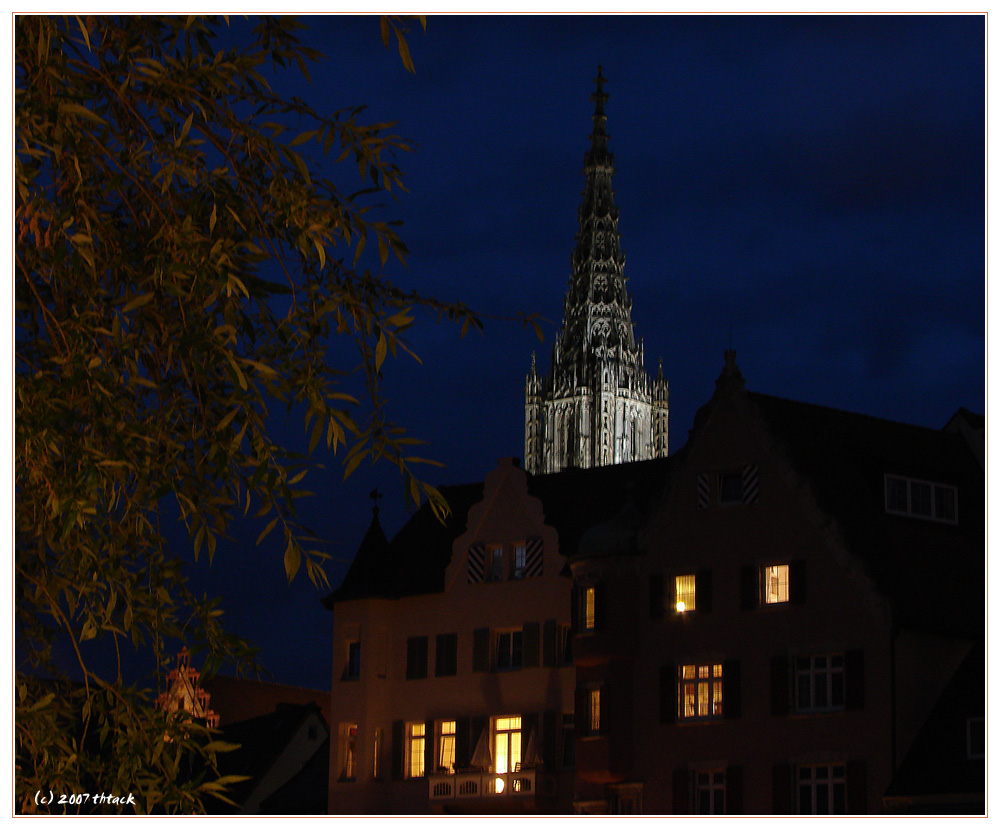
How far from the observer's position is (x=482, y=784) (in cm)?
5059

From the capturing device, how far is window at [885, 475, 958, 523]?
47.7 meters

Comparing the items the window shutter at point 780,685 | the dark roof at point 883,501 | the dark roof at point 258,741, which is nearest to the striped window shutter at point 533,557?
the dark roof at point 883,501

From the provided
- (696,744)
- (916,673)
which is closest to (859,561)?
(916,673)

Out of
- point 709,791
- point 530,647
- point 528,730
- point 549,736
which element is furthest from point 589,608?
point 709,791

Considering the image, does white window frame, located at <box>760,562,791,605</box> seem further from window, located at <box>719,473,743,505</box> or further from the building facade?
window, located at <box>719,473,743,505</box>

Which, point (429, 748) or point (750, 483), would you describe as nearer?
point (750, 483)

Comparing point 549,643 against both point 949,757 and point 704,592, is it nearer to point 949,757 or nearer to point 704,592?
point 704,592

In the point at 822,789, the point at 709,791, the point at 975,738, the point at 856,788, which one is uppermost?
the point at 975,738

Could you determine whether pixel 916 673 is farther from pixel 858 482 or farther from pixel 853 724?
pixel 858 482

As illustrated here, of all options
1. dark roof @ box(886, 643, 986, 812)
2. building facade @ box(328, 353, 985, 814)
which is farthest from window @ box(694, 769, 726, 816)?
dark roof @ box(886, 643, 986, 812)

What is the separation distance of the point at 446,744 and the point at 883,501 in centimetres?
1429

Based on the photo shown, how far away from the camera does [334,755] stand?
5500cm

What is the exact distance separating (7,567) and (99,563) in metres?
0.56

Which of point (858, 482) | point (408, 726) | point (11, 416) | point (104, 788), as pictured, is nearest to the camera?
point (11, 416)
